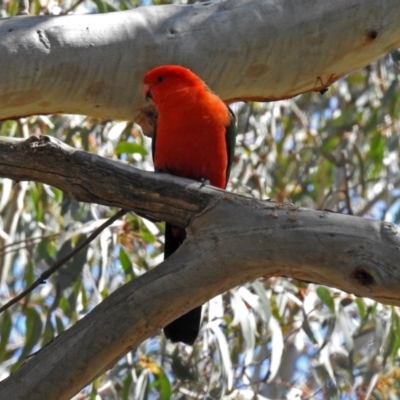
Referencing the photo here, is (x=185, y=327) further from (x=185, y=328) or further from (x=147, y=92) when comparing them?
(x=147, y=92)

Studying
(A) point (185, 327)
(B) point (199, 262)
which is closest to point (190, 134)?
(A) point (185, 327)

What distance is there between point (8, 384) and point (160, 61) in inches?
44.8

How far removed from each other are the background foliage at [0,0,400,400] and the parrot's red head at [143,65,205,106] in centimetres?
84

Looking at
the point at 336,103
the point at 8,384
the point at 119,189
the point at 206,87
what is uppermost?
the point at 336,103

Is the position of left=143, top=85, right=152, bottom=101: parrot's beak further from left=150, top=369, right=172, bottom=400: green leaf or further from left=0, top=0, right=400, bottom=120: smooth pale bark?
left=150, top=369, right=172, bottom=400: green leaf

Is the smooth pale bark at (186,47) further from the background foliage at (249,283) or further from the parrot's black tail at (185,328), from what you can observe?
the background foliage at (249,283)

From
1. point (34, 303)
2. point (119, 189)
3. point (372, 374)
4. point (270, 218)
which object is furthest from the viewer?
point (34, 303)

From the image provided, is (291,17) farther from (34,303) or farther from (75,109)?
(34,303)

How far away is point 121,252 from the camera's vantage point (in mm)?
4152

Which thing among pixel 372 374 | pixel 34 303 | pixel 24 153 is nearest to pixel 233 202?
pixel 24 153

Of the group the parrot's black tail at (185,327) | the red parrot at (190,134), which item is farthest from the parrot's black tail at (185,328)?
the red parrot at (190,134)

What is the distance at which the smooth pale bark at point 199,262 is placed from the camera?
2.01 metres

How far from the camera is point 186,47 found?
8.80ft

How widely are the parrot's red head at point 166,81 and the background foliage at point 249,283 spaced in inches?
32.9
